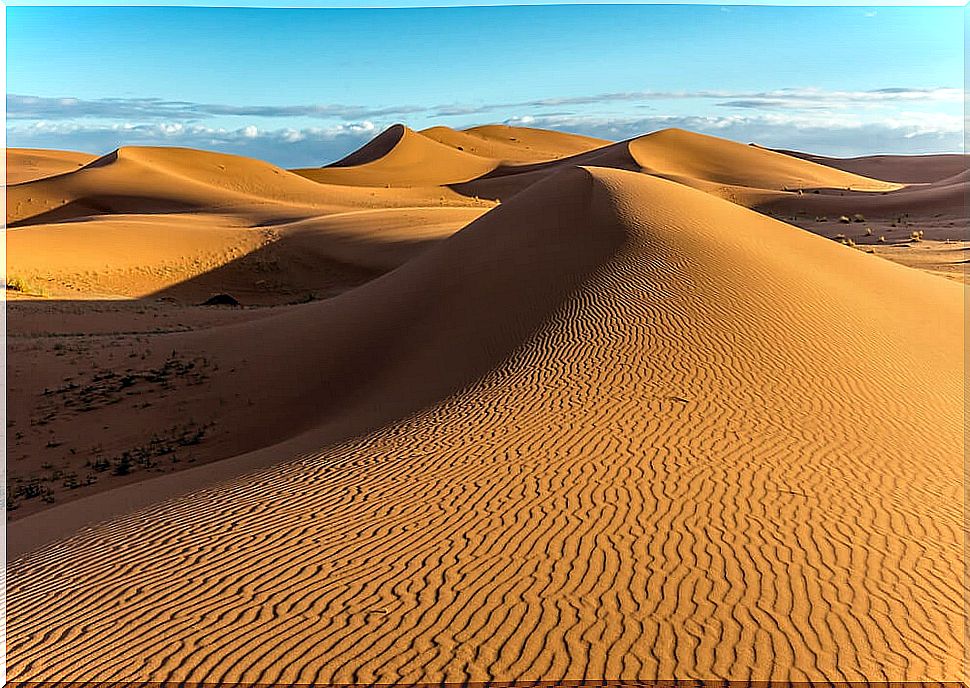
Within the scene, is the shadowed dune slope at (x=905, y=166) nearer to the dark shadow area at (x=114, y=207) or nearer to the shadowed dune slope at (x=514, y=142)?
the shadowed dune slope at (x=514, y=142)

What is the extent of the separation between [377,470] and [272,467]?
140 centimetres

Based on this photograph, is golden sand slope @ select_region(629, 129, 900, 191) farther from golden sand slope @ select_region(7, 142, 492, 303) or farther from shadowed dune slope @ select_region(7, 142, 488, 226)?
golden sand slope @ select_region(7, 142, 492, 303)

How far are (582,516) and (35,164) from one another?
90.5m

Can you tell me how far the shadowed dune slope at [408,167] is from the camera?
82938 mm

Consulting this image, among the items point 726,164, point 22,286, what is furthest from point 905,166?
point 22,286

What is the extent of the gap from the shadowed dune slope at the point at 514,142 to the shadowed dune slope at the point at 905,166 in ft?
101

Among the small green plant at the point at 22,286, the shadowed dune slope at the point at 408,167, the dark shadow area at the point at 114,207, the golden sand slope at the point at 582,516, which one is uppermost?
the shadowed dune slope at the point at 408,167

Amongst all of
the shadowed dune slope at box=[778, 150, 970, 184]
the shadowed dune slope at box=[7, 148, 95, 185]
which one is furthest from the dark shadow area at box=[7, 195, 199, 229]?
the shadowed dune slope at box=[778, 150, 970, 184]

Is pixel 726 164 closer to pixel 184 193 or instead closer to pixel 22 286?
pixel 184 193

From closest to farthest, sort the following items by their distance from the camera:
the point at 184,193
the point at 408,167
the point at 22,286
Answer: the point at 22,286
the point at 184,193
the point at 408,167

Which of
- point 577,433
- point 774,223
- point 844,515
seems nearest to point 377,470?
point 577,433

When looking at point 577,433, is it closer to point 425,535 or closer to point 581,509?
point 581,509

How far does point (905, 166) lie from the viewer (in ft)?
342

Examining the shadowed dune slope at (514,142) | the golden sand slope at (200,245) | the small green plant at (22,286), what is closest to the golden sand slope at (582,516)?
the small green plant at (22,286)
